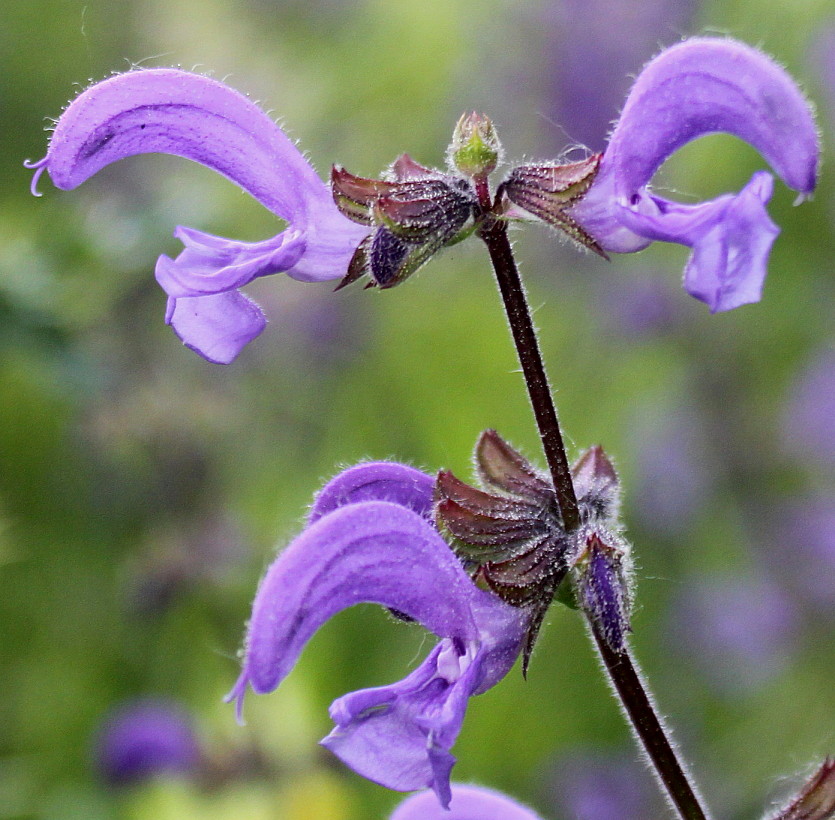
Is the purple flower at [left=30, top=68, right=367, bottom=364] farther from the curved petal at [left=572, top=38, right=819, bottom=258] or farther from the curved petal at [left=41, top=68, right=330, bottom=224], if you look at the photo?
the curved petal at [left=572, top=38, right=819, bottom=258]

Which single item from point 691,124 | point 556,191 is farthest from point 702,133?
point 556,191

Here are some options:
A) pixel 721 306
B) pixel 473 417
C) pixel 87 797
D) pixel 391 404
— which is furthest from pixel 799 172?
pixel 391 404

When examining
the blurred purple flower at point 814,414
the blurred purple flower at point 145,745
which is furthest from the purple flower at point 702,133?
the blurred purple flower at point 814,414

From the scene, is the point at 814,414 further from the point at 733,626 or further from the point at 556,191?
the point at 556,191

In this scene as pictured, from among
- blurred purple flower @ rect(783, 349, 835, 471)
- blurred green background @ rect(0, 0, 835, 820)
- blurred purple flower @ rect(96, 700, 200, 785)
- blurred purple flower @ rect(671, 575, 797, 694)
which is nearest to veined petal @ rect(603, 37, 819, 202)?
blurred green background @ rect(0, 0, 835, 820)

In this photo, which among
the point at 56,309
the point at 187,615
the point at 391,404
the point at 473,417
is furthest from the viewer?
the point at 391,404

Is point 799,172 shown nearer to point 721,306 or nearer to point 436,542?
point 721,306

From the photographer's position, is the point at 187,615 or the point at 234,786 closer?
the point at 234,786

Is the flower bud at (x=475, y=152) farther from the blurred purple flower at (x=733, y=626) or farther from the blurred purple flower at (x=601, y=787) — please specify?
the blurred purple flower at (x=733, y=626)
